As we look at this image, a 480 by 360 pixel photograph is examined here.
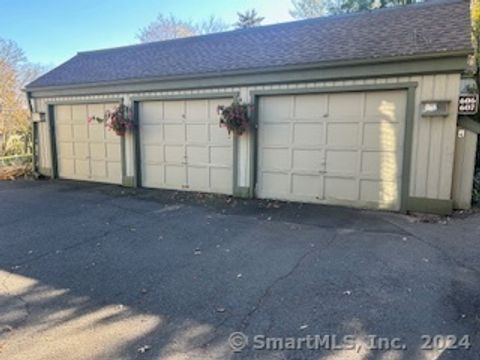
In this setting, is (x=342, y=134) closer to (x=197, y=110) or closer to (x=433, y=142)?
(x=433, y=142)

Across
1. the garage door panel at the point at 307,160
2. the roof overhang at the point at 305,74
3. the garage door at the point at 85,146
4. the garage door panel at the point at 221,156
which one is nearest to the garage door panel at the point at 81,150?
the garage door at the point at 85,146

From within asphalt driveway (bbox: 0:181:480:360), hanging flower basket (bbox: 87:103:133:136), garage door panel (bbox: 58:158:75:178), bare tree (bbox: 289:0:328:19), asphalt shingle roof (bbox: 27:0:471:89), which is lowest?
asphalt driveway (bbox: 0:181:480:360)

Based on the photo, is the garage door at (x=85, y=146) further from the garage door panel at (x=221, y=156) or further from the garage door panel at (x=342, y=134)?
the garage door panel at (x=342, y=134)

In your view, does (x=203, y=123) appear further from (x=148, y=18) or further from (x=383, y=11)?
(x=148, y=18)

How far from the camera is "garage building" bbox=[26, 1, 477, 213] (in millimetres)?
6219

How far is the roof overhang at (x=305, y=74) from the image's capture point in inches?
235

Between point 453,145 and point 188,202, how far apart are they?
16.9 ft

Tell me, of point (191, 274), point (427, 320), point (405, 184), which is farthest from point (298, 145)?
point (427, 320)

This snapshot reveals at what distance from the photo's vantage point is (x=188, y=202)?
7.81 meters

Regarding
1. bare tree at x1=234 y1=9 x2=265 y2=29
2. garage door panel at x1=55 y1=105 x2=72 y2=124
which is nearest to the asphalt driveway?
garage door panel at x1=55 y1=105 x2=72 y2=124

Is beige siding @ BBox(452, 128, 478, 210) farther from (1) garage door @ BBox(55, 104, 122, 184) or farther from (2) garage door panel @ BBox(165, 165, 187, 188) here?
(1) garage door @ BBox(55, 104, 122, 184)

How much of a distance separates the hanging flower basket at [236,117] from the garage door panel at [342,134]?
5.72 ft

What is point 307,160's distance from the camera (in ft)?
24.2

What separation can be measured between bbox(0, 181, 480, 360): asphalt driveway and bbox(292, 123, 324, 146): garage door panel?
4.95 feet
